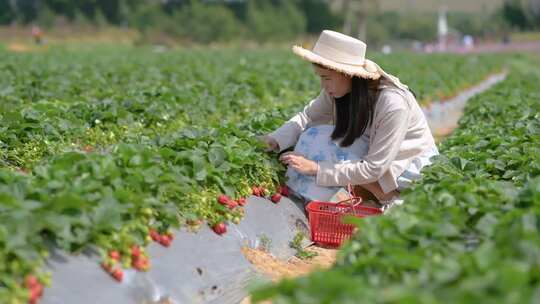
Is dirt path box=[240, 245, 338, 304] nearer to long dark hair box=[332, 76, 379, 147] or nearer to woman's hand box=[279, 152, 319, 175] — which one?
woman's hand box=[279, 152, 319, 175]

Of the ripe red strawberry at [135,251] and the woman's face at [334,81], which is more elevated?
the woman's face at [334,81]

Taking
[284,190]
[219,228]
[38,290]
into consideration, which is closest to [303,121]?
[284,190]

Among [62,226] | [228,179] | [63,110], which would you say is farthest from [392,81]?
[63,110]

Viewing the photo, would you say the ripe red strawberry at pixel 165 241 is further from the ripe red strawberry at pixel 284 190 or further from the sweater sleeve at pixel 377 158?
the ripe red strawberry at pixel 284 190

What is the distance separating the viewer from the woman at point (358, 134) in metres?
5.48

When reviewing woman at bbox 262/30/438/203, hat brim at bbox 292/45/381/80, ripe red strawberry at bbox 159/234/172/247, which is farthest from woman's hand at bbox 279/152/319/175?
ripe red strawberry at bbox 159/234/172/247

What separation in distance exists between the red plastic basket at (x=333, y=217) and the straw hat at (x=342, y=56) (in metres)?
0.88

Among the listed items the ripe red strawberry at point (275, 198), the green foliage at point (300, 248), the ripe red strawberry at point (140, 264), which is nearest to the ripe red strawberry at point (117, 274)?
the ripe red strawberry at point (140, 264)

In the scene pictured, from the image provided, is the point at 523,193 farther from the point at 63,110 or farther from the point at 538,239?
the point at 63,110

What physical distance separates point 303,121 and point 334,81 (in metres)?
0.74

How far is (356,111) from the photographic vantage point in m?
5.68

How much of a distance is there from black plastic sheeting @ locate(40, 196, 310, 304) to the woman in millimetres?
456

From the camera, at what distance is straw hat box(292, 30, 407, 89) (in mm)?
5434

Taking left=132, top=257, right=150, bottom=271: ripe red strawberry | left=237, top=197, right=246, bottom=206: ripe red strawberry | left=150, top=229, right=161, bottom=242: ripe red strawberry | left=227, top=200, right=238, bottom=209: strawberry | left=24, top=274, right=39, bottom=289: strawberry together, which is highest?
left=24, top=274, right=39, bottom=289: strawberry
